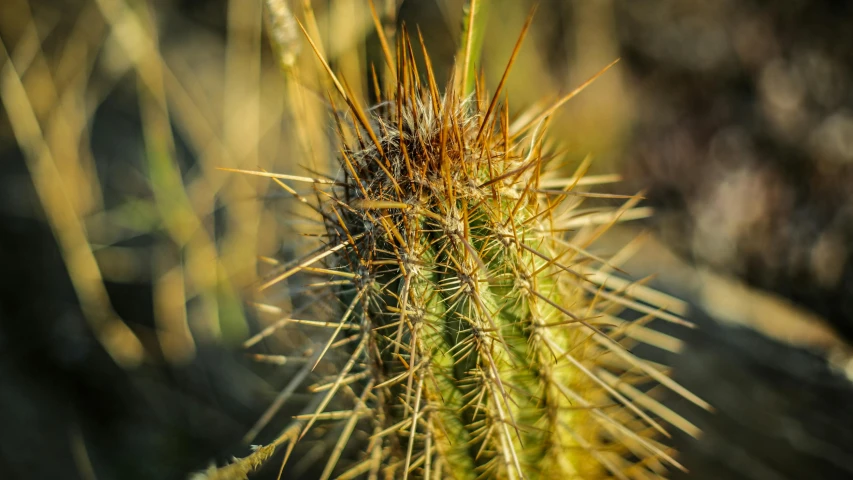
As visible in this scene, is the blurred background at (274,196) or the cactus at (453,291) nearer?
the cactus at (453,291)

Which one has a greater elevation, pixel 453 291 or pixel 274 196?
pixel 274 196

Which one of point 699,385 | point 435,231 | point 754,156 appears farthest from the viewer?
point 754,156

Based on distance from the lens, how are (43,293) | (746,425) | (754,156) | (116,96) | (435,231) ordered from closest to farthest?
A: (435,231)
(746,425)
(43,293)
(116,96)
(754,156)

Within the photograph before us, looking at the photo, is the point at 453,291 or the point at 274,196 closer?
the point at 453,291

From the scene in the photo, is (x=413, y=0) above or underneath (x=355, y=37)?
above

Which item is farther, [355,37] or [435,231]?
[355,37]

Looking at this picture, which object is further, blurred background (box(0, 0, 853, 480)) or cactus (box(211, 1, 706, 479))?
blurred background (box(0, 0, 853, 480))

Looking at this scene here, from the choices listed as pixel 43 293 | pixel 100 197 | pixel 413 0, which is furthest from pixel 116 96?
pixel 413 0

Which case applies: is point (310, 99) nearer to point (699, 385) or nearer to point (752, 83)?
point (699, 385)
